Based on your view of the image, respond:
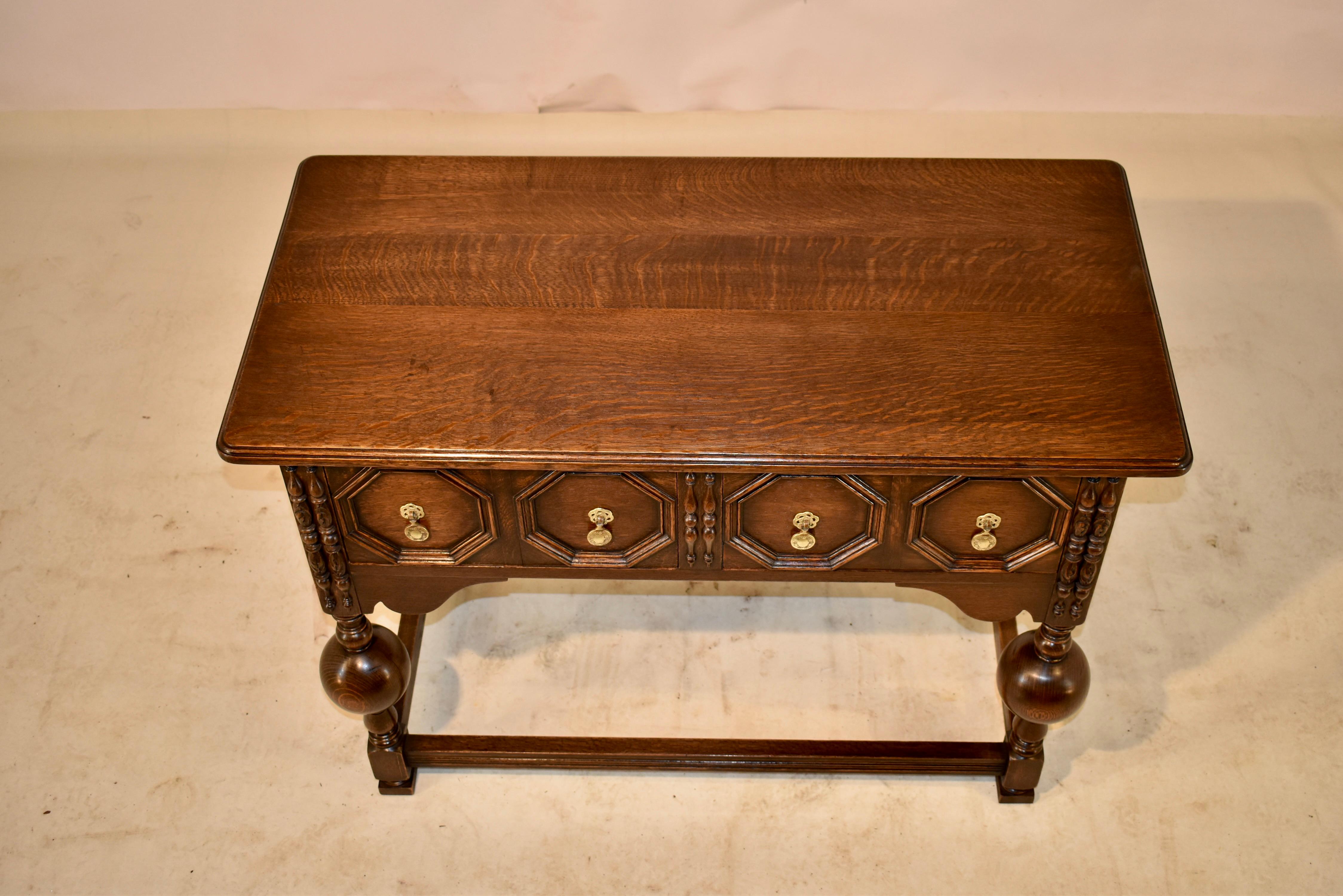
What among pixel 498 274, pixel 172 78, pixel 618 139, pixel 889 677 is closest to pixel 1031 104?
pixel 618 139

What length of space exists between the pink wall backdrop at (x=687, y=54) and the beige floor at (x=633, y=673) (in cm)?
57

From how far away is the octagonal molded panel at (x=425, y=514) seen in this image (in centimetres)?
231

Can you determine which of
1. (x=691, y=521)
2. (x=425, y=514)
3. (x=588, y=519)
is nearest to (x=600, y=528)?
(x=588, y=519)

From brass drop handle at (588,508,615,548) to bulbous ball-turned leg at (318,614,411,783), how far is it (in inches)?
19.1

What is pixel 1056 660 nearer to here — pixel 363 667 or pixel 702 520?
pixel 702 520

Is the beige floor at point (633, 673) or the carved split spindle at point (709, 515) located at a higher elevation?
the carved split spindle at point (709, 515)

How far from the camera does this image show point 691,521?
234 centimetres

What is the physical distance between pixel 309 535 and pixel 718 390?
74 cm

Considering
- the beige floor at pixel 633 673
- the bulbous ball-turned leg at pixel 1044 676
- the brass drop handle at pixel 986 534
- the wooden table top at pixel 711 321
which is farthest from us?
the beige floor at pixel 633 673

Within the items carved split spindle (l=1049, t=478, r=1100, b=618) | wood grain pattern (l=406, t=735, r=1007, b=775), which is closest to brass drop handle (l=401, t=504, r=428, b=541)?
wood grain pattern (l=406, t=735, r=1007, b=775)

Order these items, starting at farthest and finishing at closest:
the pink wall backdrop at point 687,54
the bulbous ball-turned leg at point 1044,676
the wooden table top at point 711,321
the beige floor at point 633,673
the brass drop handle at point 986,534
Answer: the pink wall backdrop at point 687,54, the beige floor at point 633,673, the bulbous ball-turned leg at point 1044,676, the brass drop handle at point 986,534, the wooden table top at point 711,321

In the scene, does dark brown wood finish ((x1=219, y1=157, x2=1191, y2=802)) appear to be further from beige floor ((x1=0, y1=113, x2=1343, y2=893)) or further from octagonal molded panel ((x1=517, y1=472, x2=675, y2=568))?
beige floor ((x1=0, y1=113, x2=1343, y2=893))

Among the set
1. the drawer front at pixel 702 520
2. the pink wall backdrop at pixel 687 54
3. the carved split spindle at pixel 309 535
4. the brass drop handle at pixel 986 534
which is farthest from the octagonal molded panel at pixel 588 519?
the pink wall backdrop at pixel 687 54

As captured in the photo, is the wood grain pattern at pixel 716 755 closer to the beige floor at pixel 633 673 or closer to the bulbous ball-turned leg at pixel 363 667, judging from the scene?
the beige floor at pixel 633 673
